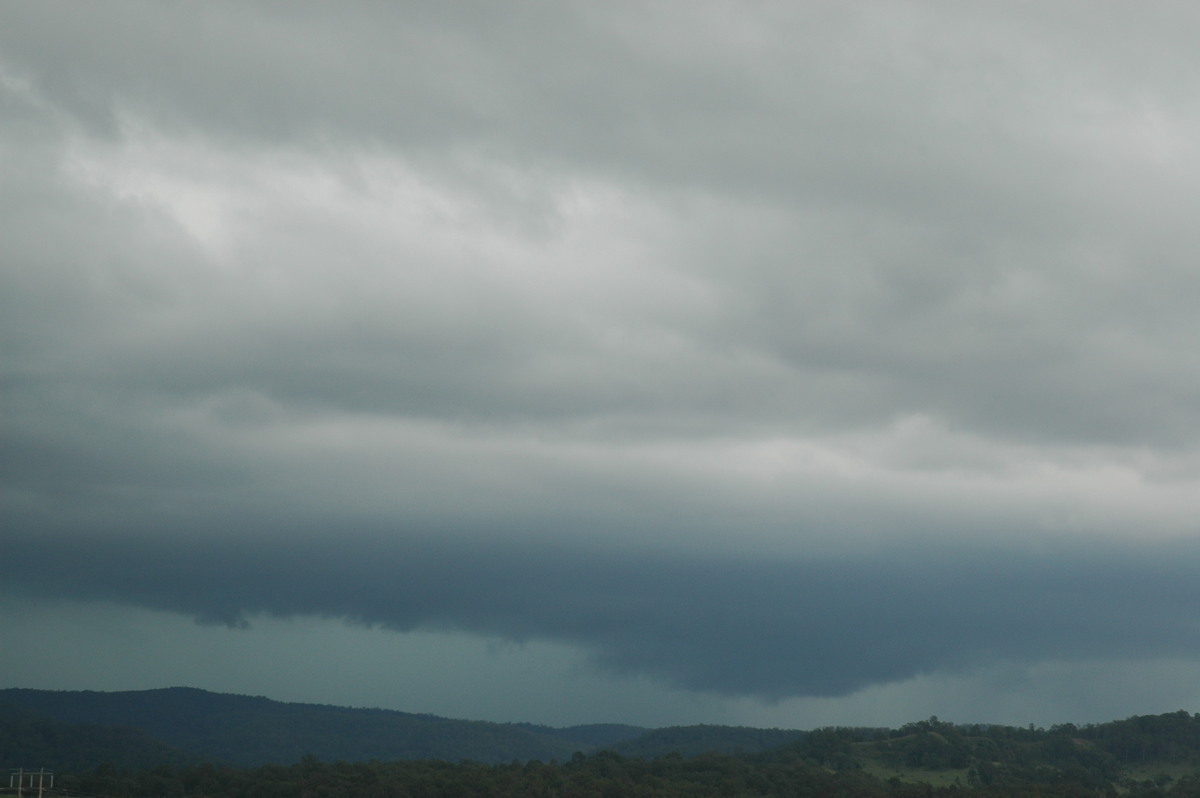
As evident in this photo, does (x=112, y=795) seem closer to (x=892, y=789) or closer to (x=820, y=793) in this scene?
(x=820, y=793)

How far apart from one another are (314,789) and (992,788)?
113001mm

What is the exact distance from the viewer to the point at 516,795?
182 metres

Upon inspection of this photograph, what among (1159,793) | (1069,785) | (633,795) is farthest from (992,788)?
(633,795)

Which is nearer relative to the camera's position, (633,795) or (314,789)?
(633,795)

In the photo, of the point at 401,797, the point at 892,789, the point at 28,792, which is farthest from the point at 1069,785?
the point at 28,792

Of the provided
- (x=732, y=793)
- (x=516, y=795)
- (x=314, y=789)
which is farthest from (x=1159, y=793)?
(x=314, y=789)

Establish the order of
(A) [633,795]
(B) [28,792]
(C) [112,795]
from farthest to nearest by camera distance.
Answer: (C) [112,795] → (A) [633,795] → (B) [28,792]

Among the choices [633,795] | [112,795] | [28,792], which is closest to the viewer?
[28,792]

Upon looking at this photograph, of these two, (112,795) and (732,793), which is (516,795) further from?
(112,795)

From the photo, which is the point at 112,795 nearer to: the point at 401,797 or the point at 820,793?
the point at 401,797

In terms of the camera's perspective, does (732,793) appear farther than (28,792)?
Yes

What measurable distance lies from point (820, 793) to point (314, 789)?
84.8m

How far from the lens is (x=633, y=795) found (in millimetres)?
180750

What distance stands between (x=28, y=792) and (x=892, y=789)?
135089 millimetres
